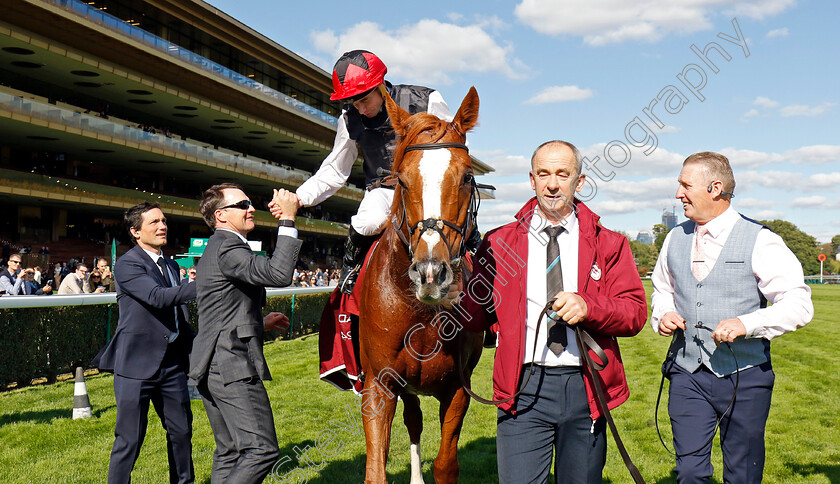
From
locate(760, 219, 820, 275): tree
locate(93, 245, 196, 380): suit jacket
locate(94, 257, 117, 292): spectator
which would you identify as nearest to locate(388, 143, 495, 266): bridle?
locate(93, 245, 196, 380): suit jacket

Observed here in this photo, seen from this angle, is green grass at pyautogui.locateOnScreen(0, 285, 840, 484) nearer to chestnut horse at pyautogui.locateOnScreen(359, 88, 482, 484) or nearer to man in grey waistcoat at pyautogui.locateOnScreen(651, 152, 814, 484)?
chestnut horse at pyautogui.locateOnScreen(359, 88, 482, 484)

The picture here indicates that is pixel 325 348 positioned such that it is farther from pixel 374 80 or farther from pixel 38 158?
pixel 38 158

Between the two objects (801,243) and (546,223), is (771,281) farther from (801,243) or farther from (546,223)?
(801,243)

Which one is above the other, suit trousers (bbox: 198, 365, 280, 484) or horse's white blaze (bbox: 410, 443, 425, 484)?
suit trousers (bbox: 198, 365, 280, 484)

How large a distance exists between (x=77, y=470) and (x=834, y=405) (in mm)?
7433

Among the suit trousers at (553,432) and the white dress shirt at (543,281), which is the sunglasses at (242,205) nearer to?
the white dress shirt at (543,281)

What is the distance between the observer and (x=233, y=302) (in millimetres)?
3164

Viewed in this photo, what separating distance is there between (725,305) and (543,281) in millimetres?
1006

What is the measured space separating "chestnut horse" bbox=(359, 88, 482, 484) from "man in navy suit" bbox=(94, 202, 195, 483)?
1.42 m

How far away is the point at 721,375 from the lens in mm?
2805

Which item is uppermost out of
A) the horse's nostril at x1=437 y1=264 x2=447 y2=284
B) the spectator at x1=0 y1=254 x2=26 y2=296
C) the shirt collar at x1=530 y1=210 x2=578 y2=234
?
the shirt collar at x1=530 y1=210 x2=578 y2=234

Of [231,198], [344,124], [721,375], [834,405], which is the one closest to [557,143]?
[721,375]

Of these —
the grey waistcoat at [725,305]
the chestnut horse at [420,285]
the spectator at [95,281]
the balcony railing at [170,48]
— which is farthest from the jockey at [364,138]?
the balcony railing at [170,48]

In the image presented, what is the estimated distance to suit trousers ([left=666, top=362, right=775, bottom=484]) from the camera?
2768 millimetres
